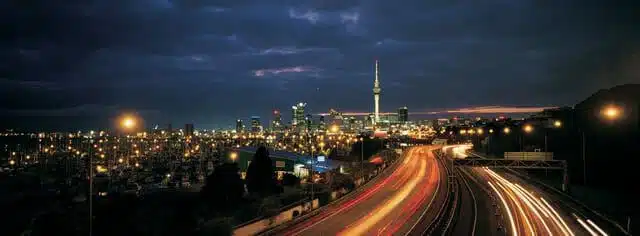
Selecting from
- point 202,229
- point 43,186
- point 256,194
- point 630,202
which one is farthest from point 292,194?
point 43,186

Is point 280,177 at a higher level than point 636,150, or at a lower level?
lower

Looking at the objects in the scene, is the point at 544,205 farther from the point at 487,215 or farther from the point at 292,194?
the point at 292,194

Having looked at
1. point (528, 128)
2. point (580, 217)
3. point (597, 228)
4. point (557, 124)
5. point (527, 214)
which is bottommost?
point (527, 214)

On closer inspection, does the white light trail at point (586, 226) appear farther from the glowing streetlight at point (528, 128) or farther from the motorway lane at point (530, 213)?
the glowing streetlight at point (528, 128)

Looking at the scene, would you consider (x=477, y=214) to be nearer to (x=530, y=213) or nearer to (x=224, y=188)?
(x=530, y=213)

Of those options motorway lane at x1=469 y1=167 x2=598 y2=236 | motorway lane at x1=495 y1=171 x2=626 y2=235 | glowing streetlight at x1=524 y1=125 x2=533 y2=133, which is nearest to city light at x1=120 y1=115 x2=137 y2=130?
motorway lane at x1=469 y1=167 x2=598 y2=236

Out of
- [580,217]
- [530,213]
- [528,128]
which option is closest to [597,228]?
[580,217]
